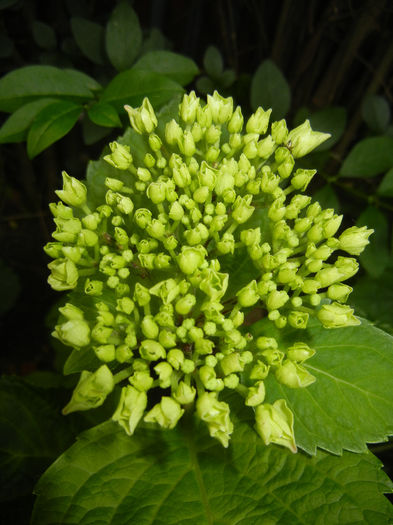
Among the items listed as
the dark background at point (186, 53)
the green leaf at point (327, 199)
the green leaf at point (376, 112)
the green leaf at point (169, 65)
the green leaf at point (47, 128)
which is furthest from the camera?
the dark background at point (186, 53)

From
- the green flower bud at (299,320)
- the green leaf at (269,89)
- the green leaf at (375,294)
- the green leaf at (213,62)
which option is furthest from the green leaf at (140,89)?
the green leaf at (375,294)

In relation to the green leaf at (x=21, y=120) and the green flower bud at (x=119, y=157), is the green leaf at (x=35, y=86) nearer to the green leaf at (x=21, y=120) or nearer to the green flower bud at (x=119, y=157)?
the green leaf at (x=21, y=120)

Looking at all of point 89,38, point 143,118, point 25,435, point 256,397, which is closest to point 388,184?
point 143,118

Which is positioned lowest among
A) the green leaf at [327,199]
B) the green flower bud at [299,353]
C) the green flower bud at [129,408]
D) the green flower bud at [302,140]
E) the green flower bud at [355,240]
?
the green flower bud at [129,408]

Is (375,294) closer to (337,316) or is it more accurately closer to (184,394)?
(337,316)

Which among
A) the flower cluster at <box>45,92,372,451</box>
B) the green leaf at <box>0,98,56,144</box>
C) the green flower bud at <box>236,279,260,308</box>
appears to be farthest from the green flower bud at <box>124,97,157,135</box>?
the green flower bud at <box>236,279,260,308</box>

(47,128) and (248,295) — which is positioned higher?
(47,128)

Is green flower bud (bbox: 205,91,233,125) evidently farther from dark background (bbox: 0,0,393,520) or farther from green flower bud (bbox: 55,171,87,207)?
dark background (bbox: 0,0,393,520)
